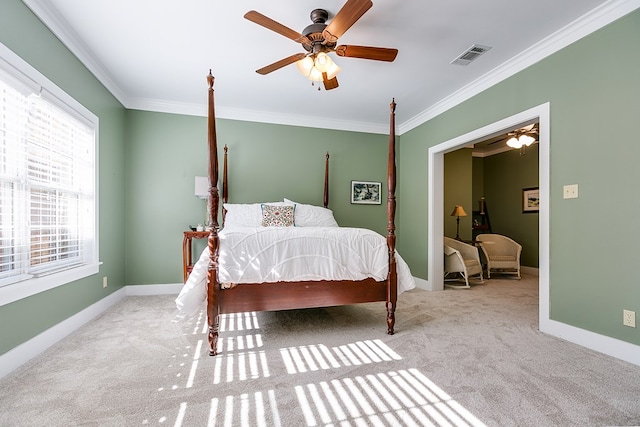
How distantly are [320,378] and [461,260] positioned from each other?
3.41 m

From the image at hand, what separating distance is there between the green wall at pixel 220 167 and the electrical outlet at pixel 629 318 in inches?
123

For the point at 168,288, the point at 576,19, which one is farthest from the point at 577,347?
the point at 168,288

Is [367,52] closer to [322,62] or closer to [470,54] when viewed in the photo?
[322,62]

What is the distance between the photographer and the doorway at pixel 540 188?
2721 mm

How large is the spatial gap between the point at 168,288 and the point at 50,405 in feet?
8.64

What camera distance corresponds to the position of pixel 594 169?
93.8 inches

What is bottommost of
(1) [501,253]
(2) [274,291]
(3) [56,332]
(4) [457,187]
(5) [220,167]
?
(3) [56,332]

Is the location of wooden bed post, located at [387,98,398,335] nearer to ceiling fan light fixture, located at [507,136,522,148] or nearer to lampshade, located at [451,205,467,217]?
ceiling fan light fixture, located at [507,136,522,148]

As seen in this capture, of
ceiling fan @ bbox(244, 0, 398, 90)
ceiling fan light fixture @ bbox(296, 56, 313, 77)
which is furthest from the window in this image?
ceiling fan light fixture @ bbox(296, 56, 313, 77)

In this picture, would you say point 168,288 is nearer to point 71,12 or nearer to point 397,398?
point 71,12

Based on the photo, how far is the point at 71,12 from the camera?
2.37 metres

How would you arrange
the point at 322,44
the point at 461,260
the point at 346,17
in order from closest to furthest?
1. the point at 346,17
2. the point at 322,44
3. the point at 461,260

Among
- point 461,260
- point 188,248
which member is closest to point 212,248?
point 188,248

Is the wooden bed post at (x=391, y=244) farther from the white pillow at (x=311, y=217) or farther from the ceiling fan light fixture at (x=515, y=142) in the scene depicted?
the ceiling fan light fixture at (x=515, y=142)
